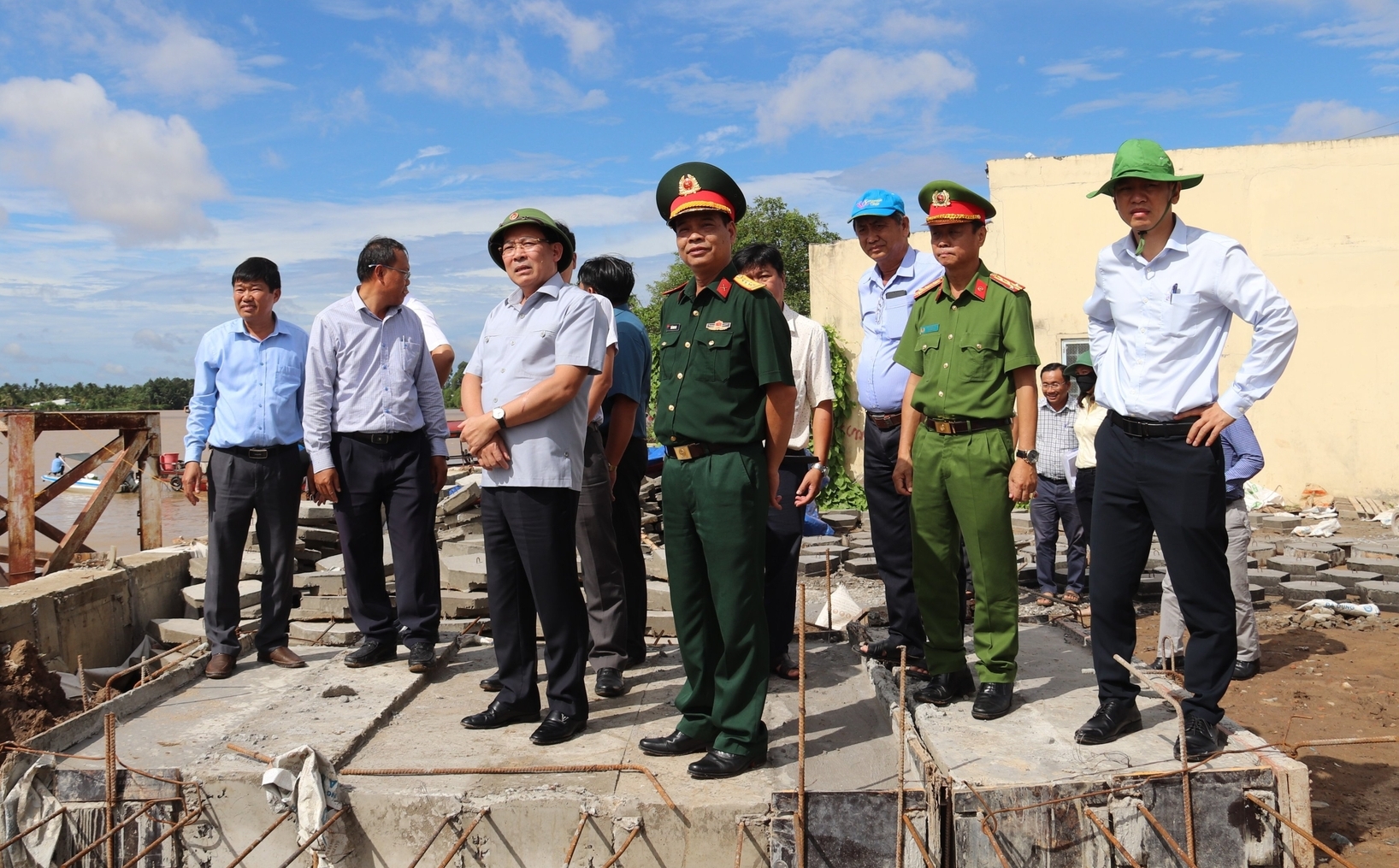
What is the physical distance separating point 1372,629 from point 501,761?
667 centimetres

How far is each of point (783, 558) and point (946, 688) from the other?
0.93 metres

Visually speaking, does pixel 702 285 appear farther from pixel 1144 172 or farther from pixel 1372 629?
pixel 1372 629

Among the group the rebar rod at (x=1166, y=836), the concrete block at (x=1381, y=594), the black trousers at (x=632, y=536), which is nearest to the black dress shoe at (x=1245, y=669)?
the concrete block at (x=1381, y=594)

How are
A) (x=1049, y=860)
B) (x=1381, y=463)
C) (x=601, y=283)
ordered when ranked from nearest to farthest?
(x=1049, y=860) → (x=601, y=283) → (x=1381, y=463)

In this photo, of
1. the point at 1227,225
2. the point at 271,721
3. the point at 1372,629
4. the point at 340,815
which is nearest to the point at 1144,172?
the point at 340,815

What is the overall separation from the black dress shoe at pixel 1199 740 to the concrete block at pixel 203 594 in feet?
19.3

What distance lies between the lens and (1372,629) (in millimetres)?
7285

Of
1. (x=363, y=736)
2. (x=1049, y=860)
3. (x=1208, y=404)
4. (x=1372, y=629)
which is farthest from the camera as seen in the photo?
(x=1372, y=629)

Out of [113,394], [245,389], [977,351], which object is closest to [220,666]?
[245,389]

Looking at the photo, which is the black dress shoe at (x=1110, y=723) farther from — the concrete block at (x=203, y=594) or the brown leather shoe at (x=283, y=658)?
the concrete block at (x=203, y=594)

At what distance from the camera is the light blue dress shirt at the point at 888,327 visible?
4477 millimetres

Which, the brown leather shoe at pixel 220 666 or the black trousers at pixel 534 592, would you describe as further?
the brown leather shoe at pixel 220 666

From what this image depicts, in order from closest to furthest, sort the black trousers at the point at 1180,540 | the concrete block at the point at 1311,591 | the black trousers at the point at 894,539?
1. the black trousers at the point at 1180,540
2. the black trousers at the point at 894,539
3. the concrete block at the point at 1311,591

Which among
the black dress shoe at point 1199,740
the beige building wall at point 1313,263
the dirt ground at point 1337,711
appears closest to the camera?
the black dress shoe at point 1199,740
